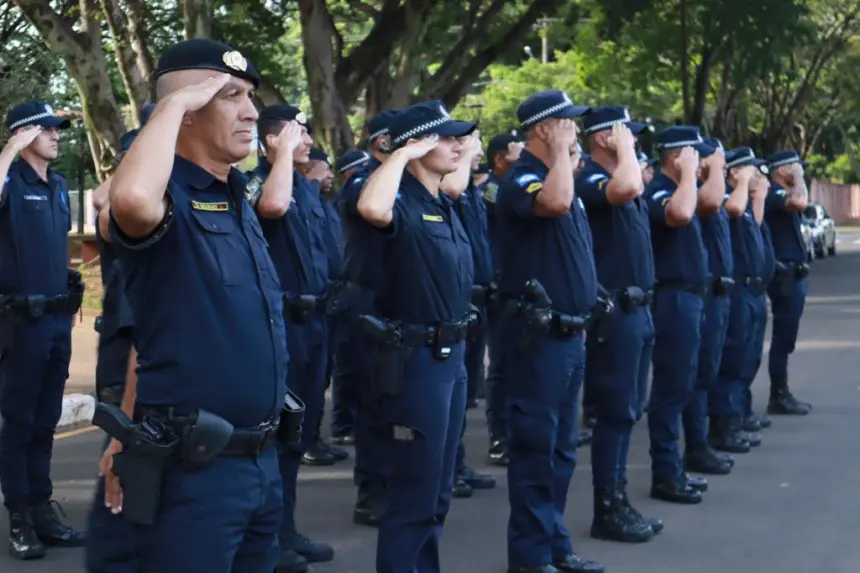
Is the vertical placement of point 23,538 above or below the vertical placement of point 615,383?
below

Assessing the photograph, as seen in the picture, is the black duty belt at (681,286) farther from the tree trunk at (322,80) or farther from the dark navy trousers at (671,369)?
the tree trunk at (322,80)

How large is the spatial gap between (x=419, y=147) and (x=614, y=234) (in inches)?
69.8

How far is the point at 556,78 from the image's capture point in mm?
38219

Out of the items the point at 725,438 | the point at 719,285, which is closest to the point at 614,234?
the point at 719,285

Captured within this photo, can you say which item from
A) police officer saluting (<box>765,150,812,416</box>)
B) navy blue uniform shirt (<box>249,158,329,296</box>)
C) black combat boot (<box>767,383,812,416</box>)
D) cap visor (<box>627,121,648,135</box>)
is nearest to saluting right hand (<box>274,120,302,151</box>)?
navy blue uniform shirt (<box>249,158,329,296</box>)

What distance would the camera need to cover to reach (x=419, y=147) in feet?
18.9

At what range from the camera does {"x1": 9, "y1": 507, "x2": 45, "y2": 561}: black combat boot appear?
6.91 meters

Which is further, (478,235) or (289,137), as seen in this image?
(478,235)

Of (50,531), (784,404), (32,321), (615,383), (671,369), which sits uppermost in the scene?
(32,321)

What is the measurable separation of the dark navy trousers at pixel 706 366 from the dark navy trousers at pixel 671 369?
2.26 feet

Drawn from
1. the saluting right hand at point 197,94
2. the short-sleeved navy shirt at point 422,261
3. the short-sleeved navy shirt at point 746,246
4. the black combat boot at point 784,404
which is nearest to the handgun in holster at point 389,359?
the short-sleeved navy shirt at point 422,261

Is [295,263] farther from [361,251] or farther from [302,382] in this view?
[361,251]

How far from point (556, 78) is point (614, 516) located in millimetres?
31673

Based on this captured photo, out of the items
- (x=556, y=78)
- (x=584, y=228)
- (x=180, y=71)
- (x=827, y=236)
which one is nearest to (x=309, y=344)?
(x=584, y=228)
